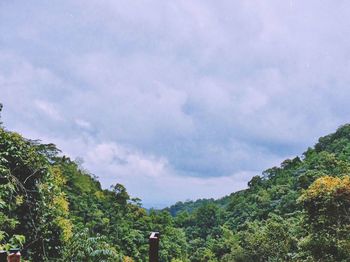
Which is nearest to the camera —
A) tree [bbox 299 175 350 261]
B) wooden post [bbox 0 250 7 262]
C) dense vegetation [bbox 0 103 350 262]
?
wooden post [bbox 0 250 7 262]

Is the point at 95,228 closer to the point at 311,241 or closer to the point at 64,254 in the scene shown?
the point at 311,241

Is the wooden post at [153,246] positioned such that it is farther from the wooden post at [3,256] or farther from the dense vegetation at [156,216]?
the dense vegetation at [156,216]

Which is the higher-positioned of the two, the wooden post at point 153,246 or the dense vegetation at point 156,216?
the dense vegetation at point 156,216

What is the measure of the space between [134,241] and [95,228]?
2647 millimetres

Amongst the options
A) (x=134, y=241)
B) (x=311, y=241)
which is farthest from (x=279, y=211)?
(x=311, y=241)

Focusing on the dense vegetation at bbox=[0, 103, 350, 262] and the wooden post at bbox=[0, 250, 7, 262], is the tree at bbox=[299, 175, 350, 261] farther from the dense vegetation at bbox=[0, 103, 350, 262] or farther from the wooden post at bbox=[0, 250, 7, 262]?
the wooden post at bbox=[0, 250, 7, 262]

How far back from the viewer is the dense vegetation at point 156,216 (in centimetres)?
652

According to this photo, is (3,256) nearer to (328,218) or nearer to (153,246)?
(153,246)

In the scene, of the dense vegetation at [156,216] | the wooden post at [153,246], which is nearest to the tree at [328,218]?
the dense vegetation at [156,216]

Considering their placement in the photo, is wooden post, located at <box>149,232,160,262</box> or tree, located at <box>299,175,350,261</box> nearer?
wooden post, located at <box>149,232,160,262</box>

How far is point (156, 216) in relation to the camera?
29734 millimetres

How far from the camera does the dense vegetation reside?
257 inches

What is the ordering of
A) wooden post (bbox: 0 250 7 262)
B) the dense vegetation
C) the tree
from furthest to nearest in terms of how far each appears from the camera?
1. the tree
2. the dense vegetation
3. wooden post (bbox: 0 250 7 262)

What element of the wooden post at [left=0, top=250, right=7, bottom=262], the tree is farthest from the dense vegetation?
the wooden post at [left=0, top=250, right=7, bottom=262]
